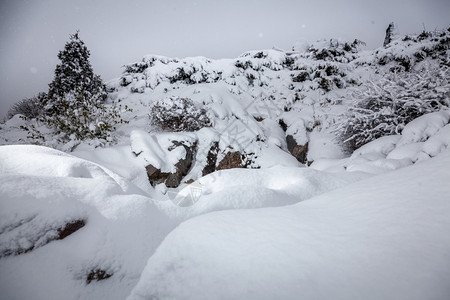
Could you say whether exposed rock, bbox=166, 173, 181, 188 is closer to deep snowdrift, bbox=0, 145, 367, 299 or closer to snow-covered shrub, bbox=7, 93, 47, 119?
deep snowdrift, bbox=0, 145, 367, 299

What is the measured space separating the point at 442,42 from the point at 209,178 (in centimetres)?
1393

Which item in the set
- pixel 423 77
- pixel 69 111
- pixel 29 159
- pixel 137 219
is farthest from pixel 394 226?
pixel 69 111

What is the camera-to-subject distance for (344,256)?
0.70 metres

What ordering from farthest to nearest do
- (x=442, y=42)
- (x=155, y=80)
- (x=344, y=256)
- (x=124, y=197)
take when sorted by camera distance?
(x=155, y=80) → (x=442, y=42) → (x=124, y=197) → (x=344, y=256)

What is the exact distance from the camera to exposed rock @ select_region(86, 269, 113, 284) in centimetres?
138

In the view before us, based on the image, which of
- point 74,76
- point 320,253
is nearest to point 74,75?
point 74,76

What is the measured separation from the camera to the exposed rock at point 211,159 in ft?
19.5

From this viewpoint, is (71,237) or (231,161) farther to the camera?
(231,161)

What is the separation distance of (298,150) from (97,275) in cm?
652

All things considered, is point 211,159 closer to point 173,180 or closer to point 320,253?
point 173,180

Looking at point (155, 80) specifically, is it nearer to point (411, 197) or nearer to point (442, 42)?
point (411, 197)

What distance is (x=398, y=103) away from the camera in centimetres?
477

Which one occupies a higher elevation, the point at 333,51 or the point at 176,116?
the point at 333,51

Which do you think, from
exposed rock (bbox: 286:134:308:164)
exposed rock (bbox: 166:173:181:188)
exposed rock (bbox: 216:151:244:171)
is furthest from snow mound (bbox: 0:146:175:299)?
exposed rock (bbox: 286:134:308:164)
